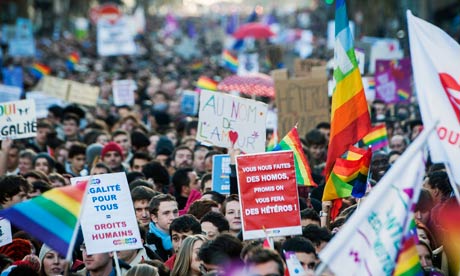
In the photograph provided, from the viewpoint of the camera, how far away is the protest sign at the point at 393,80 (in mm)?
19547

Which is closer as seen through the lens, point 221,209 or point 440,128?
point 440,128

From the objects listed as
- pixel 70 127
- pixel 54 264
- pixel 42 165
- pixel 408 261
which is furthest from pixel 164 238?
pixel 70 127

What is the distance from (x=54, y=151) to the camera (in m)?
16.4

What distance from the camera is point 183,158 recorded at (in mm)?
14430

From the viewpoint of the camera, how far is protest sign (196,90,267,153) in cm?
1221

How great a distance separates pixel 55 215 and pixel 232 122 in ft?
17.4

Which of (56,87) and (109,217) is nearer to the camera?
(109,217)

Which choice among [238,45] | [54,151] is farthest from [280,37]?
[54,151]

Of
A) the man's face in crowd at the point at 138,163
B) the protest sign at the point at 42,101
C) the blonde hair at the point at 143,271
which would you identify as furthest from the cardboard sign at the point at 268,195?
the protest sign at the point at 42,101

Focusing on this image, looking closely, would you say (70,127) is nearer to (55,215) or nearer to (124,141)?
(124,141)

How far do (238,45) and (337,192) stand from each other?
3181cm

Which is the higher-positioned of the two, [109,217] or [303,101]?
[109,217]

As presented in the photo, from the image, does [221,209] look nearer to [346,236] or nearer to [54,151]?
[346,236]

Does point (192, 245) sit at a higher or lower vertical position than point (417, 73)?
lower
